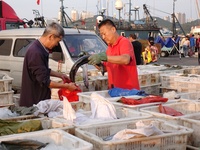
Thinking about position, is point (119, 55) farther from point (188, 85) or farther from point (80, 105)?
point (188, 85)

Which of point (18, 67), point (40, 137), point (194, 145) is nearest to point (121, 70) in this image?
point (194, 145)

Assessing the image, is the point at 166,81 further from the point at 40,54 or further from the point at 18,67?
the point at 18,67

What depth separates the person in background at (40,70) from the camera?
462 centimetres

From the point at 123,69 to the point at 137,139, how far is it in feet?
7.73

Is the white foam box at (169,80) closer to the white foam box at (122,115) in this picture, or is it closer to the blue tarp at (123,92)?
the blue tarp at (123,92)

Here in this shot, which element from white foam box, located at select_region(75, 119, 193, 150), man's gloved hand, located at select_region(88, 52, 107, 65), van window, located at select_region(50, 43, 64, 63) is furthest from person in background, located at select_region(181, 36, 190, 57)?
white foam box, located at select_region(75, 119, 193, 150)

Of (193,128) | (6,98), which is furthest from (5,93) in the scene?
(193,128)

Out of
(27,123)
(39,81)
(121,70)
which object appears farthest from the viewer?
(121,70)

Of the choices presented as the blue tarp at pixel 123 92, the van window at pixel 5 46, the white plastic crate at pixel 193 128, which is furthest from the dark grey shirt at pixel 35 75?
the van window at pixel 5 46

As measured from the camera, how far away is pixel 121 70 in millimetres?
5199

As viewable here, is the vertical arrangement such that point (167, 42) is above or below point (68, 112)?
above

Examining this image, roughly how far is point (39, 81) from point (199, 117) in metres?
1.99

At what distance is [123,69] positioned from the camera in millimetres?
5176

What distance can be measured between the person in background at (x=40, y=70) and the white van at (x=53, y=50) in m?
3.59
